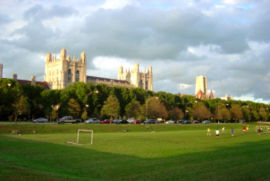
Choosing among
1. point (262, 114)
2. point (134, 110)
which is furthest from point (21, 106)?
point (262, 114)

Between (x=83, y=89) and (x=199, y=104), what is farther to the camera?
(x=199, y=104)

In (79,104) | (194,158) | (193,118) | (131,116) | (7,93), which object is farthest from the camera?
(193,118)

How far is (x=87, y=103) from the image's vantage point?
88562mm

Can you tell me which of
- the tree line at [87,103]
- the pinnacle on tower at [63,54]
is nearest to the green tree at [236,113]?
the tree line at [87,103]

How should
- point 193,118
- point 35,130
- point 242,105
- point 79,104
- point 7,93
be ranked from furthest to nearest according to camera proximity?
1. point 242,105
2. point 193,118
3. point 79,104
4. point 7,93
5. point 35,130

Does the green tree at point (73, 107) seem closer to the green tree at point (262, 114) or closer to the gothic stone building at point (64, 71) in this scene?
the gothic stone building at point (64, 71)

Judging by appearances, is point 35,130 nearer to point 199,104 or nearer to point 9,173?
point 9,173

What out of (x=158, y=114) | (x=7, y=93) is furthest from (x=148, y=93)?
(x=7, y=93)

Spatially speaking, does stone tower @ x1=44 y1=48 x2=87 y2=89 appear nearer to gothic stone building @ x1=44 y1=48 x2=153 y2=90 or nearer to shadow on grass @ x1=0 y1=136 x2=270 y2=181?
gothic stone building @ x1=44 y1=48 x2=153 y2=90

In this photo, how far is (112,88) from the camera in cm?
9800

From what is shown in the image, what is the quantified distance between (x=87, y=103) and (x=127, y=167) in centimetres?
7171

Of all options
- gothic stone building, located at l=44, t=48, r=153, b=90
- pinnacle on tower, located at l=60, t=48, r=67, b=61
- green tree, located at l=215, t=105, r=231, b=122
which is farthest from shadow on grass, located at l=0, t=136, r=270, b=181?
pinnacle on tower, located at l=60, t=48, r=67, b=61

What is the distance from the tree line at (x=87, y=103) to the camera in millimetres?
76062

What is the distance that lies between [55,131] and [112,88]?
47444mm
